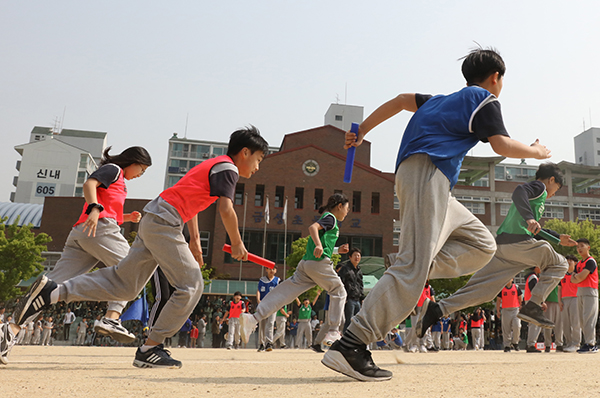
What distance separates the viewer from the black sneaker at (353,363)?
2.96 m

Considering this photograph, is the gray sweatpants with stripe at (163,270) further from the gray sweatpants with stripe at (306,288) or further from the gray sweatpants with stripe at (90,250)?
the gray sweatpants with stripe at (306,288)

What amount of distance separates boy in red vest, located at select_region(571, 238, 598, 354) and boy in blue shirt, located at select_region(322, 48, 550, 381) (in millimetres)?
6501

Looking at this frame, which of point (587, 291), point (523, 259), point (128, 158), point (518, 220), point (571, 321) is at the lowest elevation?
point (571, 321)

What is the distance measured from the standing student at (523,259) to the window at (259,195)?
132 ft

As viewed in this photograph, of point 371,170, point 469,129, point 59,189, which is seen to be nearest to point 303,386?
point 469,129

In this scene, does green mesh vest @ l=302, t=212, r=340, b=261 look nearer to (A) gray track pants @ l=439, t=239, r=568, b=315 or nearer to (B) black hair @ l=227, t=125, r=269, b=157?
A: (A) gray track pants @ l=439, t=239, r=568, b=315

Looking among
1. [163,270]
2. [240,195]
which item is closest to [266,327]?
[163,270]

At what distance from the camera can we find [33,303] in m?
3.77

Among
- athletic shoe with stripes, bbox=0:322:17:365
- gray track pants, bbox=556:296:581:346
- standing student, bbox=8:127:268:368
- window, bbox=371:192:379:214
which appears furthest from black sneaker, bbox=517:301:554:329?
window, bbox=371:192:379:214

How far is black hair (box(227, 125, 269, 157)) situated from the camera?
4.23 meters

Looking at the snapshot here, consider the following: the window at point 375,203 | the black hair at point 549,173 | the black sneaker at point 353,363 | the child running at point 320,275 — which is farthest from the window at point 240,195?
the black sneaker at point 353,363

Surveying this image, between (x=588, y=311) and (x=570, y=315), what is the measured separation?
1157mm

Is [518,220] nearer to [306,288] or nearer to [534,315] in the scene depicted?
[534,315]

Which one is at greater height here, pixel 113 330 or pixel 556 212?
pixel 556 212
